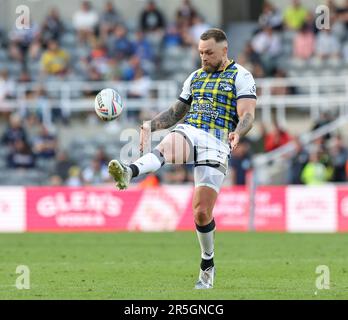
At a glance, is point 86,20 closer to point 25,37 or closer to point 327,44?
point 25,37

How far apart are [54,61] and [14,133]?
306 centimetres

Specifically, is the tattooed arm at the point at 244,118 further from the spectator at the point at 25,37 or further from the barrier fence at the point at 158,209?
the spectator at the point at 25,37

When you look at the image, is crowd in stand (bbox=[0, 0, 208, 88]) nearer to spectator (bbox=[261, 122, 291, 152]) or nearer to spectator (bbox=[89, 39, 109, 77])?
spectator (bbox=[89, 39, 109, 77])

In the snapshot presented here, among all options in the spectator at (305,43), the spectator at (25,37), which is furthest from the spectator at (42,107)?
the spectator at (305,43)

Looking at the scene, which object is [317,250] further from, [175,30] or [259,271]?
[175,30]

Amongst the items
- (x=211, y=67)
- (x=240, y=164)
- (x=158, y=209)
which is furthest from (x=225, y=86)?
(x=240, y=164)

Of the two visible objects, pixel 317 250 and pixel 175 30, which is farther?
pixel 175 30

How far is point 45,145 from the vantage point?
2825cm

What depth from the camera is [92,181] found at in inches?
1058

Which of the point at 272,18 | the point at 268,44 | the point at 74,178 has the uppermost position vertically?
the point at 272,18

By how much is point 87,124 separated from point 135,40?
2830 millimetres

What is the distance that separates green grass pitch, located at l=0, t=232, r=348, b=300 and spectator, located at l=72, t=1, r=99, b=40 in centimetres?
983

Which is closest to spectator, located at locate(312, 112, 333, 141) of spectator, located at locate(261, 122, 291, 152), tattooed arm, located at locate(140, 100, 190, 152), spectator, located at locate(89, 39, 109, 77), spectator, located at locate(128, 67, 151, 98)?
spectator, located at locate(261, 122, 291, 152)

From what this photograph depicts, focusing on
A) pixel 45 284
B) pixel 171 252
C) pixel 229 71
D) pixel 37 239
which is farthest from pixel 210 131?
pixel 37 239
